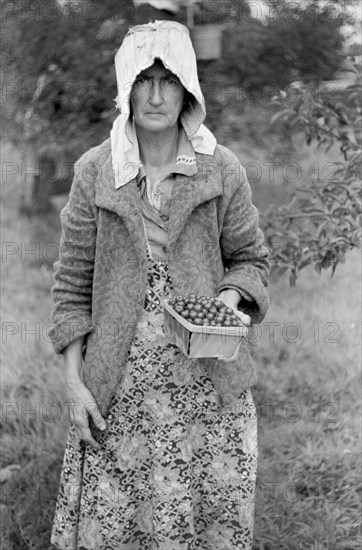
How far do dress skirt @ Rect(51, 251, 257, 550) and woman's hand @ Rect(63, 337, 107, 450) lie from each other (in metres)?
0.04

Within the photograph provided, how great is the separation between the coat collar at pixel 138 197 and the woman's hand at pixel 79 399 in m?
0.35

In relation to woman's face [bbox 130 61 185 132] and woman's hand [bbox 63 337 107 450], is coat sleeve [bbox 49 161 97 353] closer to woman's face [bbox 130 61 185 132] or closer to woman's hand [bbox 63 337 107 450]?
woman's hand [bbox 63 337 107 450]

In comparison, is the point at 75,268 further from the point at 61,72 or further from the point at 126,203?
the point at 61,72

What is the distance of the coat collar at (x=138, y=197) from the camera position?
160 centimetres

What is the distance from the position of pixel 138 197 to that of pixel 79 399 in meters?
0.54

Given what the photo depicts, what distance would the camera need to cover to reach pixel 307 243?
90.1 inches

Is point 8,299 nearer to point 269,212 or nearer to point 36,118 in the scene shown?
point 36,118

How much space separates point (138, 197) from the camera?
1621 millimetres

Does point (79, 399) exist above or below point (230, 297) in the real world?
below

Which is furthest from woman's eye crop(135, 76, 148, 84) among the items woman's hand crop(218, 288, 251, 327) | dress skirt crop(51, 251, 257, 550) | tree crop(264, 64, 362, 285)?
tree crop(264, 64, 362, 285)

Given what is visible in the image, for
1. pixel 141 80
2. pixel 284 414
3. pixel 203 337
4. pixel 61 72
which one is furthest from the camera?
pixel 61 72

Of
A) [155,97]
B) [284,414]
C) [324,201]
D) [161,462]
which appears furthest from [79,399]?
[284,414]

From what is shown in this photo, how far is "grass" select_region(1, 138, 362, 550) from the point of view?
2.39 m

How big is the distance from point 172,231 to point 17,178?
15.1ft
